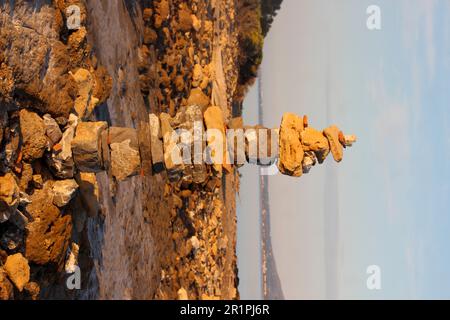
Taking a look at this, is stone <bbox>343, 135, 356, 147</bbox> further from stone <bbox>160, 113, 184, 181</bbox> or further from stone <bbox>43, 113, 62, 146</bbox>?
stone <bbox>43, 113, 62, 146</bbox>

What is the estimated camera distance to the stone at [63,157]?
4.27 meters

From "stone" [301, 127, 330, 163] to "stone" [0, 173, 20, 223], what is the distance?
2.32m

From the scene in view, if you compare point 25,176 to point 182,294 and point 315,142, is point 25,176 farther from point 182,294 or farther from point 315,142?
point 182,294

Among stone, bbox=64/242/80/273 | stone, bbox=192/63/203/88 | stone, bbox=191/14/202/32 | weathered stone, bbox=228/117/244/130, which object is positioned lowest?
stone, bbox=64/242/80/273

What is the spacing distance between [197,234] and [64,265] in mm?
5129

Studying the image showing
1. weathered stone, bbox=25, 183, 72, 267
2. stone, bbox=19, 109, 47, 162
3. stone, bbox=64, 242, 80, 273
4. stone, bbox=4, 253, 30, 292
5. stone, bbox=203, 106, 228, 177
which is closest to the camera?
stone, bbox=4, 253, 30, 292

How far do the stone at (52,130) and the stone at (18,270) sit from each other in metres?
1.03

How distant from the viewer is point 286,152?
3.95 meters

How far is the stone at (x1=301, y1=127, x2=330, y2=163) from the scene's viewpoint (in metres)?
3.91

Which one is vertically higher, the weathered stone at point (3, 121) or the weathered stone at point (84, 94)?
the weathered stone at point (84, 94)

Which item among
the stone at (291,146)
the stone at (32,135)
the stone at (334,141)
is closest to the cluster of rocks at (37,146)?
the stone at (32,135)

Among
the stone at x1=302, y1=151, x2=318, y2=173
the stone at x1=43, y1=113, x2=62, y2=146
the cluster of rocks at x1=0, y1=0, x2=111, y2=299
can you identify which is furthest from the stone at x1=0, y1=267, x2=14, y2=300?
the stone at x1=302, y1=151, x2=318, y2=173

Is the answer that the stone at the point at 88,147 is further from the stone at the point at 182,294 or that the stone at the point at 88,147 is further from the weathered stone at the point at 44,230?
the stone at the point at 182,294

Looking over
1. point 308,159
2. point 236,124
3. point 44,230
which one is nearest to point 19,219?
point 44,230
